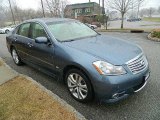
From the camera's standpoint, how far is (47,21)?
15.7ft

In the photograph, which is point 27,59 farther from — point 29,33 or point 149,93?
point 149,93

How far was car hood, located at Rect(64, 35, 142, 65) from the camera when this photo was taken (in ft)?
11.0

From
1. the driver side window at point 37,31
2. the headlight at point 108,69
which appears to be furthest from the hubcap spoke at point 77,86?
the driver side window at point 37,31

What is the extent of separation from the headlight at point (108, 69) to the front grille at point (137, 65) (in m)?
0.19

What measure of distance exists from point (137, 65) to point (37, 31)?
8.66ft

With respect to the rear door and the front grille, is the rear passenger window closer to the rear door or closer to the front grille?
the rear door

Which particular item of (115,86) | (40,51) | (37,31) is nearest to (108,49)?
(115,86)

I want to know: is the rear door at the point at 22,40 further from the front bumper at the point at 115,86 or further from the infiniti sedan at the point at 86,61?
the front bumper at the point at 115,86

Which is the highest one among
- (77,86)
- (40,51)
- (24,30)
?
(24,30)

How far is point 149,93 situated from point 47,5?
33617mm

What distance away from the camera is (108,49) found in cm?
Answer: 369

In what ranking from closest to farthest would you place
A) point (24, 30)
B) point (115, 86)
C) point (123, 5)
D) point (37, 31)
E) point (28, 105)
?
point (115, 86) < point (28, 105) < point (37, 31) < point (24, 30) < point (123, 5)

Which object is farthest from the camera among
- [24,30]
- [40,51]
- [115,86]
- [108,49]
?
[24,30]

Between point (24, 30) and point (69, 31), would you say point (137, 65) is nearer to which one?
point (69, 31)
